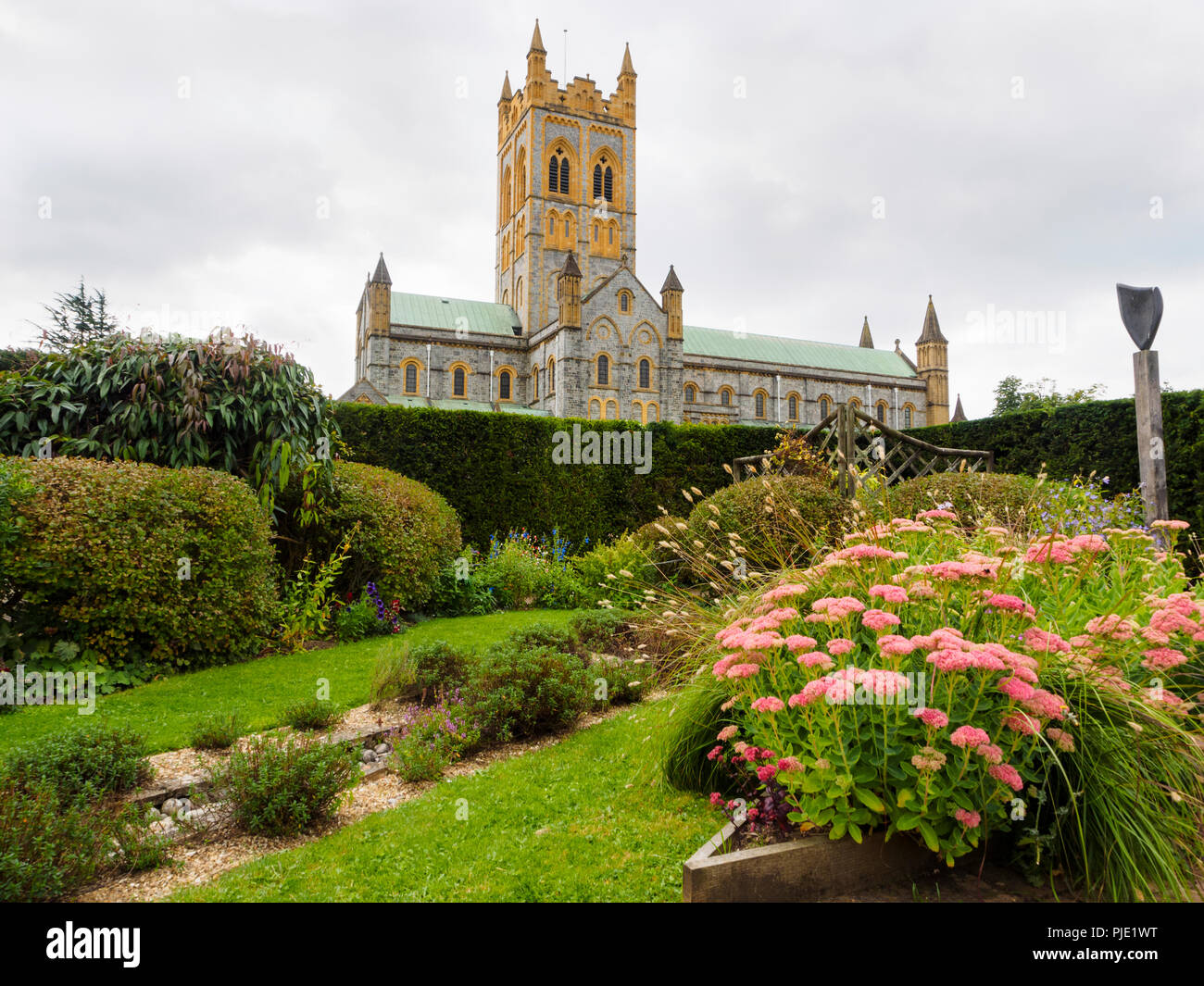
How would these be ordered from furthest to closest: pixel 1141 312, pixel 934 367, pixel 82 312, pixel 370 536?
1. pixel 934 367
2. pixel 82 312
3. pixel 370 536
4. pixel 1141 312

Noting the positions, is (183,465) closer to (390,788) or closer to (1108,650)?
(390,788)

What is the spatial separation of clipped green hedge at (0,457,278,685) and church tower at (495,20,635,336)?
42134mm

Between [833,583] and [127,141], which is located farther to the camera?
[127,141]

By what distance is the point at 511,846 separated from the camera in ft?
9.87

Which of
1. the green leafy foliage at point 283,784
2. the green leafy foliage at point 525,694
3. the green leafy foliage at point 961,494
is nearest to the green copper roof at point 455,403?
the green leafy foliage at point 961,494

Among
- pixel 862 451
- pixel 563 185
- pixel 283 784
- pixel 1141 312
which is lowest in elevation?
pixel 283 784

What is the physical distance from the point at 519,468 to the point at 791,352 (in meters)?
44.0

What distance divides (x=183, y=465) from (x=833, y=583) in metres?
6.93

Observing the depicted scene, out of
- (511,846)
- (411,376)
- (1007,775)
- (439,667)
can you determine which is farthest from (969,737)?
(411,376)

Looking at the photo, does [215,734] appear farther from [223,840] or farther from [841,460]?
[841,460]

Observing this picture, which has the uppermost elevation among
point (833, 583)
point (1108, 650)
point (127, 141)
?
point (127, 141)

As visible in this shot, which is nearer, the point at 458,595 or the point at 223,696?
the point at 223,696

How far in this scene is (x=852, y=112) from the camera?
9344 millimetres
